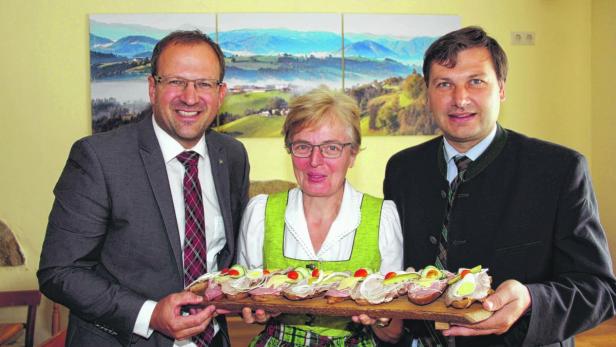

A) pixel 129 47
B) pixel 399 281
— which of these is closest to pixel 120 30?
pixel 129 47

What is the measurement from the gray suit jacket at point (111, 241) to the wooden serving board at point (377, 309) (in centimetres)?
34

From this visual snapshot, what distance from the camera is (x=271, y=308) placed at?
1682 millimetres

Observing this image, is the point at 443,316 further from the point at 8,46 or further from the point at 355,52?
the point at 8,46

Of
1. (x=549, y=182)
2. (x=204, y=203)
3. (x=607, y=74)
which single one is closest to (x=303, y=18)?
(x=607, y=74)

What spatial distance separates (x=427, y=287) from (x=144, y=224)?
94 centimetres

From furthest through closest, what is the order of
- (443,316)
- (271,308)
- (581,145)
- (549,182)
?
(581,145), (549,182), (271,308), (443,316)

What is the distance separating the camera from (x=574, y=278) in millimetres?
1712

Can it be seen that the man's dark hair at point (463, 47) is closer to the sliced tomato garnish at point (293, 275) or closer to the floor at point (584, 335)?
the sliced tomato garnish at point (293, 275)

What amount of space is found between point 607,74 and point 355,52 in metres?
2.11

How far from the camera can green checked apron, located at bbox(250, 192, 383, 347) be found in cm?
187

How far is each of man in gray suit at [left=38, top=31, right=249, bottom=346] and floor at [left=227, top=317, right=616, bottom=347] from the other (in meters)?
2.50

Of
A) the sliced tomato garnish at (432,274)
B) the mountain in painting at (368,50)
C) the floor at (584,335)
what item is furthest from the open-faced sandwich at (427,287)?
the mountain in painting at (368,50)

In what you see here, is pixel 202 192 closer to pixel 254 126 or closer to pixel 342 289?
pixel 342 289

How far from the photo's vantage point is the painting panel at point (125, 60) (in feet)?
15.6
